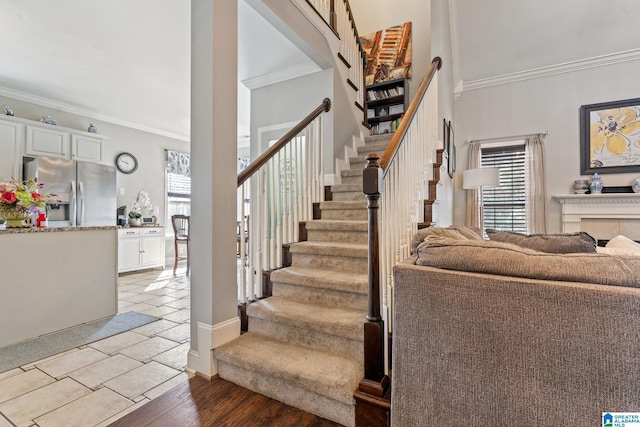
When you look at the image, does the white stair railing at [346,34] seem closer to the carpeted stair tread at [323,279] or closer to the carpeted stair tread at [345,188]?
the carpeted stair tread at [345,188]

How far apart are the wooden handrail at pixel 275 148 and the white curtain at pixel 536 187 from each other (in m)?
3.20

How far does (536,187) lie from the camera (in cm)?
434

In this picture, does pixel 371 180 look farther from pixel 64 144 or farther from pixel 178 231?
pixel 64 144

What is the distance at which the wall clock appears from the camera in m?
5.58

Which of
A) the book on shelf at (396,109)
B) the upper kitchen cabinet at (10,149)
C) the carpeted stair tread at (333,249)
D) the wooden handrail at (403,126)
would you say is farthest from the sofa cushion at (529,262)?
the upper kitchen cabinet at (10,149)

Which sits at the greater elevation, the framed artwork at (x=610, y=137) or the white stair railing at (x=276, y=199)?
the framed artwork at (x=610, y=137)

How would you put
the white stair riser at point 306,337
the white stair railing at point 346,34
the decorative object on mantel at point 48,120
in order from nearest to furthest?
the white stair riser at point 306,337
the white stair railing at point 346,34
the decorative object on mantel at point 48,120

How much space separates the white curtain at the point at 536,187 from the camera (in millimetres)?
4309

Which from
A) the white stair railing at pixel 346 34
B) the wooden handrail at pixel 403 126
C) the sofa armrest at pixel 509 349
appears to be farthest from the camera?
the white stair railing at pixel 346 34

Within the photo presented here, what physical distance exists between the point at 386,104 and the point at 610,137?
310cm

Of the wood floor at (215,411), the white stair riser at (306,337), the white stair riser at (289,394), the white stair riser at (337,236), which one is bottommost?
the wood floor at (215,411)

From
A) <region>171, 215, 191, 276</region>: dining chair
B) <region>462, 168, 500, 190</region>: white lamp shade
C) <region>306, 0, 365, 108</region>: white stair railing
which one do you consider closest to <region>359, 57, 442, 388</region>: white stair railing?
<region>306, 0, 365, 108</region>: white stair railing

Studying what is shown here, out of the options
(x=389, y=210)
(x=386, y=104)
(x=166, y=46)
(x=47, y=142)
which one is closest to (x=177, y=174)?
(x=47, y=142)

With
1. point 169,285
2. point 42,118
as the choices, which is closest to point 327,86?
point 169,285
